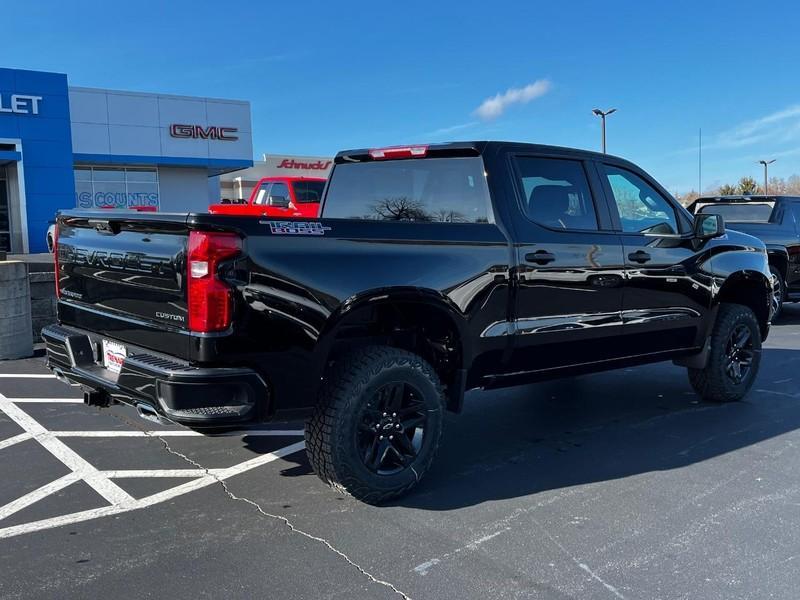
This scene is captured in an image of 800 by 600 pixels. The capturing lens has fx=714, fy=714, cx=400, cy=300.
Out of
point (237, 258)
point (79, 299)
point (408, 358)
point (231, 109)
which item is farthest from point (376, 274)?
point (231, 109)

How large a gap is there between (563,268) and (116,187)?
3051cm

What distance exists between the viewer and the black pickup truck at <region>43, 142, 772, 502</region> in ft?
10.8

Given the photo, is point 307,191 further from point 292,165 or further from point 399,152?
point 292,165

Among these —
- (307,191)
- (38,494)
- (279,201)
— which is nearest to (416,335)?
(38,494)

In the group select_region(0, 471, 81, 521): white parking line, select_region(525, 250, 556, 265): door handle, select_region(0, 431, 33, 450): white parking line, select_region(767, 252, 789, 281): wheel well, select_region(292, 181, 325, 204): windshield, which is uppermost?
select_region(292, 181, 325, 204): windshield

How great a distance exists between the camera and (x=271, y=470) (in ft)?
14.4

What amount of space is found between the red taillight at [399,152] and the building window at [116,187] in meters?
27.1

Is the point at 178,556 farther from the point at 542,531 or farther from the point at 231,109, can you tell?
the point at 231,109

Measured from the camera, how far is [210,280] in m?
3.20

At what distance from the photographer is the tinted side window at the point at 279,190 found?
1612 centimetres

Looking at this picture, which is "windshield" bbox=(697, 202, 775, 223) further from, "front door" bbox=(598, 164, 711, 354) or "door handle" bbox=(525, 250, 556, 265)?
"door handle" bbox=(525, 250, 556, 265)

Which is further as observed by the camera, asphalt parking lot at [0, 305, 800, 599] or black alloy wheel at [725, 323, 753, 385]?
black alloy wheel at [725, 323, 753, 385]

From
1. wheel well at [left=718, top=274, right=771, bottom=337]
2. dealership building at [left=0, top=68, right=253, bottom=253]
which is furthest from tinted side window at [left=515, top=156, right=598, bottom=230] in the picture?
dealership building at [left=0, top=68, right=253, bottom=253]

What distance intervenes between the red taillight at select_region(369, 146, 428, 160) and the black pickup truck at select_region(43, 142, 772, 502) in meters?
0.01
